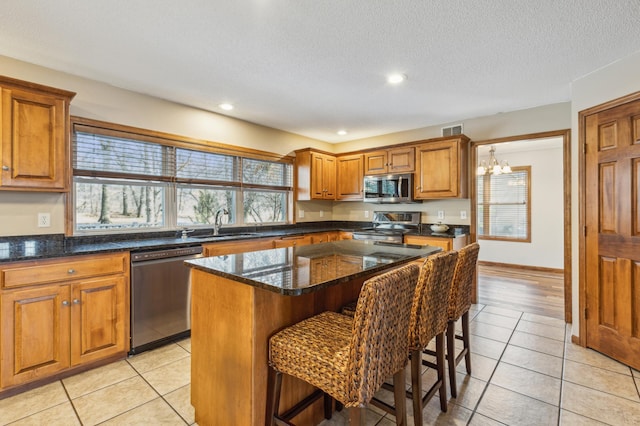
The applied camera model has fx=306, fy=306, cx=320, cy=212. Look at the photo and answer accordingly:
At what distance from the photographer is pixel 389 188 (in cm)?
467

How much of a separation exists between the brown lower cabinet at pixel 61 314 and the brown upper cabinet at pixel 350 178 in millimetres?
3474

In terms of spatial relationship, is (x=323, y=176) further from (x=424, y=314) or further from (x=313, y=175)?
(x=424, y=314)

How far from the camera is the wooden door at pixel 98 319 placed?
2.34 metres

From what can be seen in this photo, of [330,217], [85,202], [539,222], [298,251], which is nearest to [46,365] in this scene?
[85,202]

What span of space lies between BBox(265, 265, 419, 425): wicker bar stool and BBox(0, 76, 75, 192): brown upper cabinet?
2.35 m

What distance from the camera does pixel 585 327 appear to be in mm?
2822

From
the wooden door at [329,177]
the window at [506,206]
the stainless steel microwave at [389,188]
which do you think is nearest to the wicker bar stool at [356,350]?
the stainless steel microwave at [389,188]

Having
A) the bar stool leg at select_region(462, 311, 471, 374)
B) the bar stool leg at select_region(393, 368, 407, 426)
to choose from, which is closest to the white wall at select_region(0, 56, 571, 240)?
the bar stool leg at select_region(462, 311, 471, 374)

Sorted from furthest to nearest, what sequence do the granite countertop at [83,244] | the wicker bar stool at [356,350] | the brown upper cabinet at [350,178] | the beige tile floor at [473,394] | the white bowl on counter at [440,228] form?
1. the brown upper cabinet at [350,178]
2. the white bowl on counter at [440,228]
3. the granite countertop at [83,244]
4. the beige tile floor at [473,394]
5. the wicker bar stool at [356,350]

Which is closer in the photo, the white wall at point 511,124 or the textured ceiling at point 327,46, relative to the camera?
the textured ceiling at point 327,46

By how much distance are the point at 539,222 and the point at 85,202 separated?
7148mm

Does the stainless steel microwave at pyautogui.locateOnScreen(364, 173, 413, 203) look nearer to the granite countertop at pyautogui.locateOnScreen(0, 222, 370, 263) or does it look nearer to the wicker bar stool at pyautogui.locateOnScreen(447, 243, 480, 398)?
the granite countertop at pyautogui.locateOnScreen(0, 222, 370, 263)

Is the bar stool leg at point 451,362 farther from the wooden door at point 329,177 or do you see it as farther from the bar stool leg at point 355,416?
the wooden door at point 329,177

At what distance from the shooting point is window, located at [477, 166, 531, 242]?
604 cm
